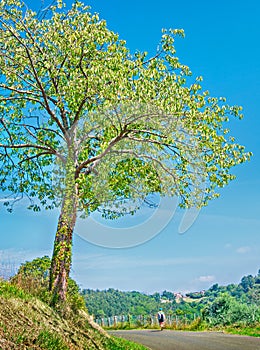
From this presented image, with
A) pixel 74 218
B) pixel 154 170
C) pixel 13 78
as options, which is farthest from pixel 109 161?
pixel 13 78

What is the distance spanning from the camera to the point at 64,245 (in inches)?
666

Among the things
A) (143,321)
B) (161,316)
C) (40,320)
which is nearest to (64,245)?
(40,320)

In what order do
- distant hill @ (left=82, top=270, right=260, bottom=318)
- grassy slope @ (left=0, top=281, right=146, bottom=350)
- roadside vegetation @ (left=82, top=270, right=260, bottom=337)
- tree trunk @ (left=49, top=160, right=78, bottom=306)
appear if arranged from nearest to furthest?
grassy slope @ (left=0, top=281, right=146, bottom=350) → tree trunk @ (left=49, top=160, right=78, bottom=306) → roadside vegetation @ (left=82, top=270, right=260, bottom=337) → distant hill @ (left=82, top=270, right=260, bottom=318)

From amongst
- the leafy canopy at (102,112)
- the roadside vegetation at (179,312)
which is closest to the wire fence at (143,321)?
the roadside vegetation at (179,312)

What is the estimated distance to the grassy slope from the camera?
10.6 metres

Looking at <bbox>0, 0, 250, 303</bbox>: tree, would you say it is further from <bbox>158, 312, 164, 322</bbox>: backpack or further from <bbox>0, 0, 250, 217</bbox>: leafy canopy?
<bbox>158, 312, 164, 322</bbox>: backpack

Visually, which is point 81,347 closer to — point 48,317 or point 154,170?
point 48,317

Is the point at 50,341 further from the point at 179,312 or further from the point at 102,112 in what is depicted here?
the point at 179,312

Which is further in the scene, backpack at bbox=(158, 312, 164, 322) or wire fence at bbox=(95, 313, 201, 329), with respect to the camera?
wire fence at bbox=(95, 313, 201, 329)

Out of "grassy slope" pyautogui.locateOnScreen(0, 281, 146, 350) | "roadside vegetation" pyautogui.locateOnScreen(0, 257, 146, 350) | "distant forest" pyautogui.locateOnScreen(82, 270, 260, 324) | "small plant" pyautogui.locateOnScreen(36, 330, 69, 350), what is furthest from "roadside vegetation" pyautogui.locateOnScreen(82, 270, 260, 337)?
"small plant" pyautogui.locateOnScreen(36, 330, 69, 350)

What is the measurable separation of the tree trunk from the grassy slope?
3.26 feet

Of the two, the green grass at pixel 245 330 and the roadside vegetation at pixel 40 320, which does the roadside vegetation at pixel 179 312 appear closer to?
the green grass at pixel 245 330

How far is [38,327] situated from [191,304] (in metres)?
50.9

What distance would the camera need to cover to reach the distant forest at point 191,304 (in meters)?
32.3
